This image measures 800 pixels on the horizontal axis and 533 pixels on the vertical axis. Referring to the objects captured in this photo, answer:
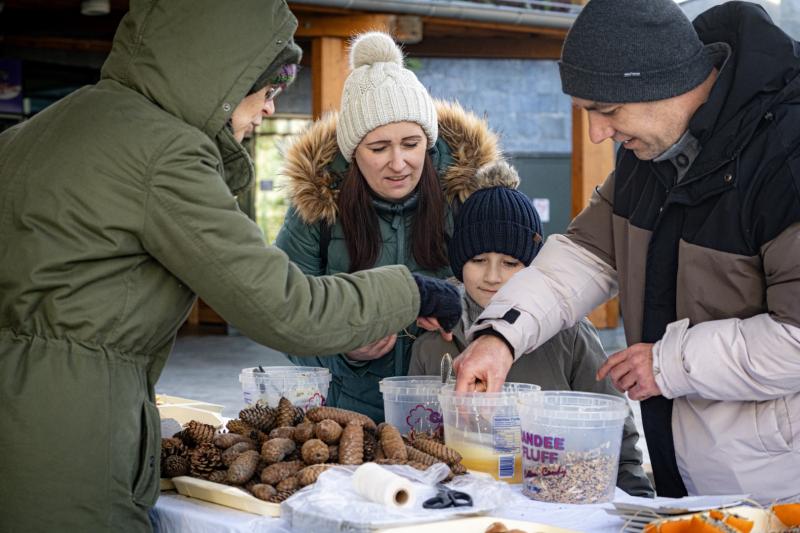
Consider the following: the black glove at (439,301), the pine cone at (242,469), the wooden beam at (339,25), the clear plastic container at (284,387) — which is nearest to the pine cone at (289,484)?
the pine cone at (242,469)

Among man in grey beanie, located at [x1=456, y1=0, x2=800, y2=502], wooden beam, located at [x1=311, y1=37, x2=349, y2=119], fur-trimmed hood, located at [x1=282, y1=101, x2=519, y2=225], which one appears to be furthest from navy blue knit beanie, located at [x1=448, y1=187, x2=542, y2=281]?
wooden beam, located at [x1=311, y1=37, x2=349, y2=119]

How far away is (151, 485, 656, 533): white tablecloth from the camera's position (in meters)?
1.90

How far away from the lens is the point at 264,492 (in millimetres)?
1986

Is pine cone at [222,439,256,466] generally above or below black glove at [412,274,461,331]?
below

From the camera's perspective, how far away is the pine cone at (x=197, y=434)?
229cm

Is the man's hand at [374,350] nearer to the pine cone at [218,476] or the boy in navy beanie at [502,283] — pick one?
the boy in navy beanie at [502,283]

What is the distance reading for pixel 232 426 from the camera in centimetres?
235

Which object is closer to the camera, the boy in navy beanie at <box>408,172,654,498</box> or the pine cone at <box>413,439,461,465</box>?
the pine cone at <box>413,439,461,465</box>

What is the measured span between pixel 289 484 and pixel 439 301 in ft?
1.61

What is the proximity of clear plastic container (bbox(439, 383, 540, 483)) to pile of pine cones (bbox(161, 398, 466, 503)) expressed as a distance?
0.28 ft

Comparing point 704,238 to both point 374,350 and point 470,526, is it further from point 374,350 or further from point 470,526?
point 374,350

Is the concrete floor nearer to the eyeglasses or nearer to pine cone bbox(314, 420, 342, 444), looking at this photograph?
pine cone bbox(314, 420, 342, 444)

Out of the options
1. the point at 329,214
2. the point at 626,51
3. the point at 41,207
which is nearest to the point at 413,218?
the point at 329,214

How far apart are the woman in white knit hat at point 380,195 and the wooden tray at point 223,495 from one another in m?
1.08
